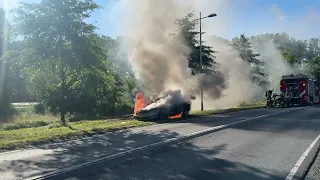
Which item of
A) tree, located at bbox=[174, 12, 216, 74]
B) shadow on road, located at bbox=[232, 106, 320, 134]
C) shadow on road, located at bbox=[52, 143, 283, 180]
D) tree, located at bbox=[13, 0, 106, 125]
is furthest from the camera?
tree, located at bbox=[174, 12, 216, 74]

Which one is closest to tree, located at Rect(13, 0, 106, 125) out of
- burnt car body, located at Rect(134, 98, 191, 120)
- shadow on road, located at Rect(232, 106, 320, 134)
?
burnt car body, located at Rect(134, 98, 191, 120)

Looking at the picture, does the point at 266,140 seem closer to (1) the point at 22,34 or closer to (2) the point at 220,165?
(2) the point at 220,165

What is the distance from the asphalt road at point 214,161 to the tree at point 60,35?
833cm

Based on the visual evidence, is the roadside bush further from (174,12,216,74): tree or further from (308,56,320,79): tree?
(308,56,320,79): tree

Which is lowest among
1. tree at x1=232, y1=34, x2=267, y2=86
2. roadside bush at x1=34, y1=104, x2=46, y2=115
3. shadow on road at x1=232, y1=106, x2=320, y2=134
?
shadow on road at x1=232, y1=106, x2=320, y2=134

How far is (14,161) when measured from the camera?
8219 mm

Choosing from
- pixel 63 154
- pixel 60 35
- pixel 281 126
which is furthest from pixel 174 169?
pixel 60 35

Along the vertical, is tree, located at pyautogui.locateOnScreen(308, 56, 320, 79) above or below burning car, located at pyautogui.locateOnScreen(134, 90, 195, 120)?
above

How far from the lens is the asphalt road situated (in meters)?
6.62

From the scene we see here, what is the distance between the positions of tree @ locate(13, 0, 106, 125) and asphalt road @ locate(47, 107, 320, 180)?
8327mm

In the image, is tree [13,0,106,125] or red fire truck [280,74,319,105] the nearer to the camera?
tree [13,0,106,125]

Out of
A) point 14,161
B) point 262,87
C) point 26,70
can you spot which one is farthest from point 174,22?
point 262,87

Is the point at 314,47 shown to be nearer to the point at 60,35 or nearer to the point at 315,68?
the point at 315,68

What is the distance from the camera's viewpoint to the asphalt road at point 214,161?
21.7 feet
